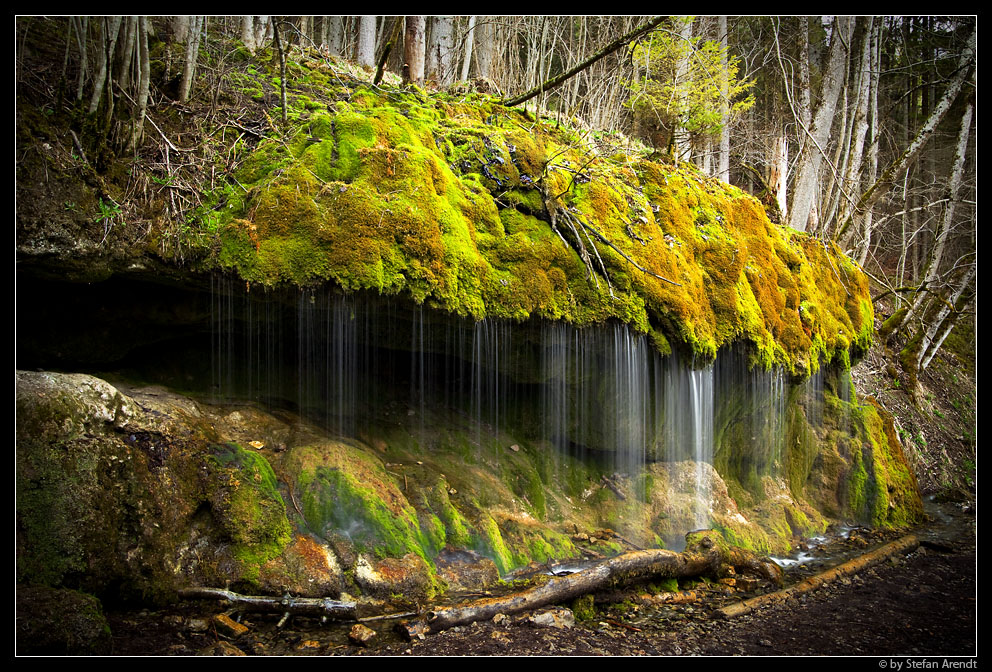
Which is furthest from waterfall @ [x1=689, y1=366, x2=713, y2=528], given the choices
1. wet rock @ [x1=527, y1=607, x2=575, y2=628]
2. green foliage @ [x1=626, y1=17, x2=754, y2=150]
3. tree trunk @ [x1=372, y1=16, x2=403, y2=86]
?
tree trunk @ [x1=372, y1=16, x2=403, y2=86]

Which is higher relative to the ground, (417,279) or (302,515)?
(417,279)

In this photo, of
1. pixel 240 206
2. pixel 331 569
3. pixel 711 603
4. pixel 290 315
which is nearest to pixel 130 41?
pixel 240 206

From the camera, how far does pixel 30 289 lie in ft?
14.9

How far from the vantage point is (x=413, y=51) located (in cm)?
770

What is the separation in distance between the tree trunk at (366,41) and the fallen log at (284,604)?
26.2 feet

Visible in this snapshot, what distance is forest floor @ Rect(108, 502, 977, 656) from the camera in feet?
11.7

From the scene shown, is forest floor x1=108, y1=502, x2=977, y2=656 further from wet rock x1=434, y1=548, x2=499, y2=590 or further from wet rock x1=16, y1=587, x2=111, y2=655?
wet rock x1=434, y1=548, x2=499, y2=590

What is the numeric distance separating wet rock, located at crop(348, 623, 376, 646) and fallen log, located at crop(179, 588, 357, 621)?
238 mm

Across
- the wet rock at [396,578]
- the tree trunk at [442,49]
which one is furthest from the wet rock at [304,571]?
the tree trunk at [442,49]

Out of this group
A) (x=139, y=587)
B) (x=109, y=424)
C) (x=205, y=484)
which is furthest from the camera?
(x=205, y=484)

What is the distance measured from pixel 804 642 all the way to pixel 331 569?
148 inches

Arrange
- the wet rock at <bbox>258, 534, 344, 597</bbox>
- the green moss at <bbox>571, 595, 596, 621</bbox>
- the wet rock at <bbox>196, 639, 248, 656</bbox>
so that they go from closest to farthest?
1. the wet rock at <bbox>196, 639, 248, 656</bbox>
2. the wet rock at <bbox>258, 534, 344, 597</bbox>
3. the green moss at <bbox>571, 595, 596, 621</bbox>

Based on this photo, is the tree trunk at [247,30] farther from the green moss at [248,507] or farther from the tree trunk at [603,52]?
the green moss at [248,507]

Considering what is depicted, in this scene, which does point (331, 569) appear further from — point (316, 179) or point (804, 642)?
point (804, 642)
